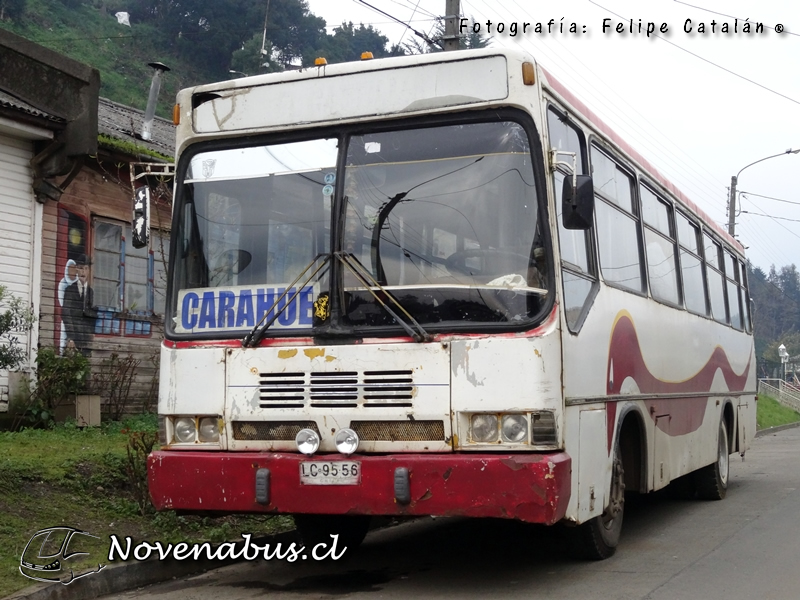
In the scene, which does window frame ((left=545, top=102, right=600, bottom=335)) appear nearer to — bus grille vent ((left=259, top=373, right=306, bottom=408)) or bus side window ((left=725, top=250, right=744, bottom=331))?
bus grille vent ((left=259, top=373, right=306, bottom=408))

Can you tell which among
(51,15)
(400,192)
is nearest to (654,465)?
(400,192)

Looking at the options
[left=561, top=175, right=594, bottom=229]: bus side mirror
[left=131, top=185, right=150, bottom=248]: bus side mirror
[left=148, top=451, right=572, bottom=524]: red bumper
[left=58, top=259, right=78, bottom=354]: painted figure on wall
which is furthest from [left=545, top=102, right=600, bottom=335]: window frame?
[left=58, top=259, right=78, bottom=354]: painted figure on wall

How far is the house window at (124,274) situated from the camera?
1623 centimetres

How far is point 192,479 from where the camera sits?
22.1 feet

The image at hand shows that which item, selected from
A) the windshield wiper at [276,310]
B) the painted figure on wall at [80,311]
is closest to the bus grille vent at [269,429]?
the windshield wiper at [276,310]

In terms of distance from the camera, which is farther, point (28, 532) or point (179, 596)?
point (28, 532)

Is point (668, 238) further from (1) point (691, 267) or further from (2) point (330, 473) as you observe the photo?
(2) point (330, 473)

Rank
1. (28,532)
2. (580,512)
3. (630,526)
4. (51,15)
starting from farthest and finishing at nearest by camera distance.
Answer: (51,15), (630,526), (28,532), (580,512)

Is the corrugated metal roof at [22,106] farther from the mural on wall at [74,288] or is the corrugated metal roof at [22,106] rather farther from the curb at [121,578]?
the curb at [121,578]

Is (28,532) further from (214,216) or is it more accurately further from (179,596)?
(214,216)

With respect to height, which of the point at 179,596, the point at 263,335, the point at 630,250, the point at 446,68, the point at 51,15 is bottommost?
the point at 179,596

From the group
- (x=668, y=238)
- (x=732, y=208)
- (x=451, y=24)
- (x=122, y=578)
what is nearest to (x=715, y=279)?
(x=668, y=238)

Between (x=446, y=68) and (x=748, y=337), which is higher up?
(x=446, y=68)

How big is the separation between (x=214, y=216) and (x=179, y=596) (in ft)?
8.29
